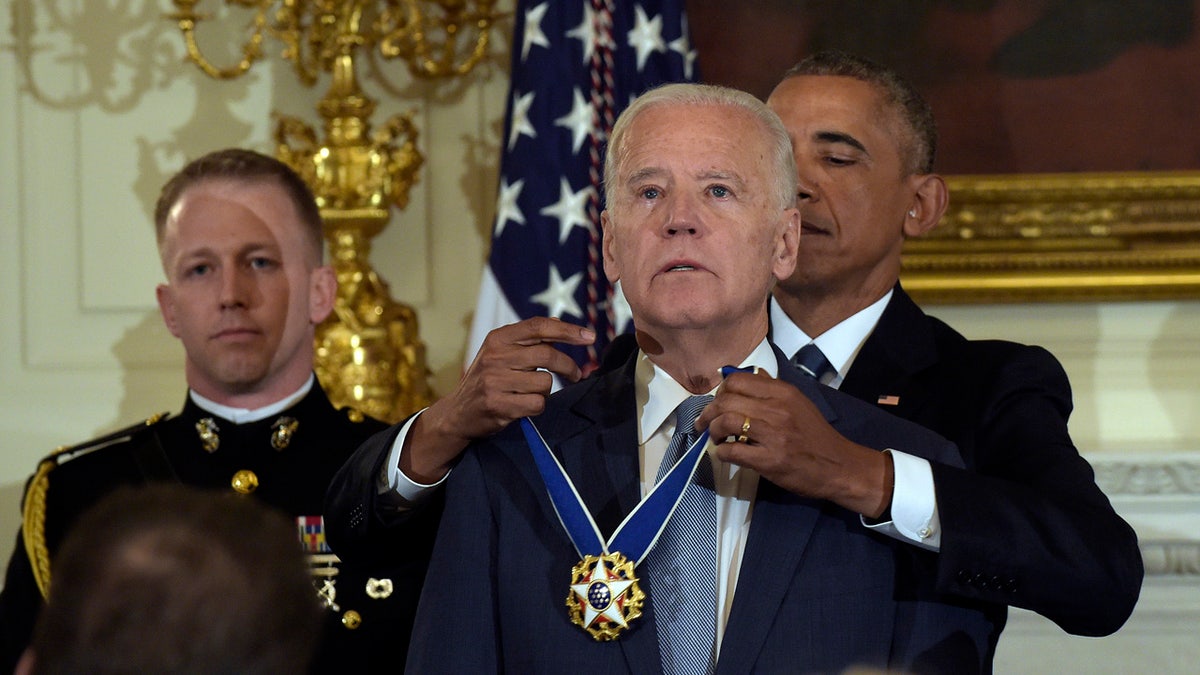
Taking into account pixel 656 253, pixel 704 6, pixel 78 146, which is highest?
pixel 704 6

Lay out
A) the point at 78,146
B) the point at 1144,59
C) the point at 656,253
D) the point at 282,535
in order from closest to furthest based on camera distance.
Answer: the point at 282,535 → the point at 656,253 → the point at 1144,59 → the point at 78,146

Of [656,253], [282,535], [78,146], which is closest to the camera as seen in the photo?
[282,535]

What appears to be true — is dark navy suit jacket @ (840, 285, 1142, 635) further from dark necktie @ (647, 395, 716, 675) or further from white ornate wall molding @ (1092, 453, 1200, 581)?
white ornate wall molding @ (1092, 453, 1200, 581)

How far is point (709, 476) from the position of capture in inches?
80.5

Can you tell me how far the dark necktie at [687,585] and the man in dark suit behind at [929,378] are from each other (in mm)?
238

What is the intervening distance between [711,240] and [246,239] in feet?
3.83

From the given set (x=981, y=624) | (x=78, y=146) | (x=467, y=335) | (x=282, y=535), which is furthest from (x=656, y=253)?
(x=78, y=146)

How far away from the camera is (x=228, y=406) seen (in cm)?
294

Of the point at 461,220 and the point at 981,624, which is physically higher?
the point at 461,220

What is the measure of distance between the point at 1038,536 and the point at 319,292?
147 centimetres

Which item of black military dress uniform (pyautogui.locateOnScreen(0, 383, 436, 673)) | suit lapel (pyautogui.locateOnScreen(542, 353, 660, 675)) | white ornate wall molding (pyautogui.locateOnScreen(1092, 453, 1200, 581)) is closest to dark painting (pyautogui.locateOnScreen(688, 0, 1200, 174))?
white ornate wall molding (pyautogui.locateOnScreen(1092, 453, 1200, 581))

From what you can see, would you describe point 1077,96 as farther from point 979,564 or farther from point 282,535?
point 282,535

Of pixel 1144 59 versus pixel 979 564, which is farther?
pixel 1144 59

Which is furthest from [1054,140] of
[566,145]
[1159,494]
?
[566,145]
